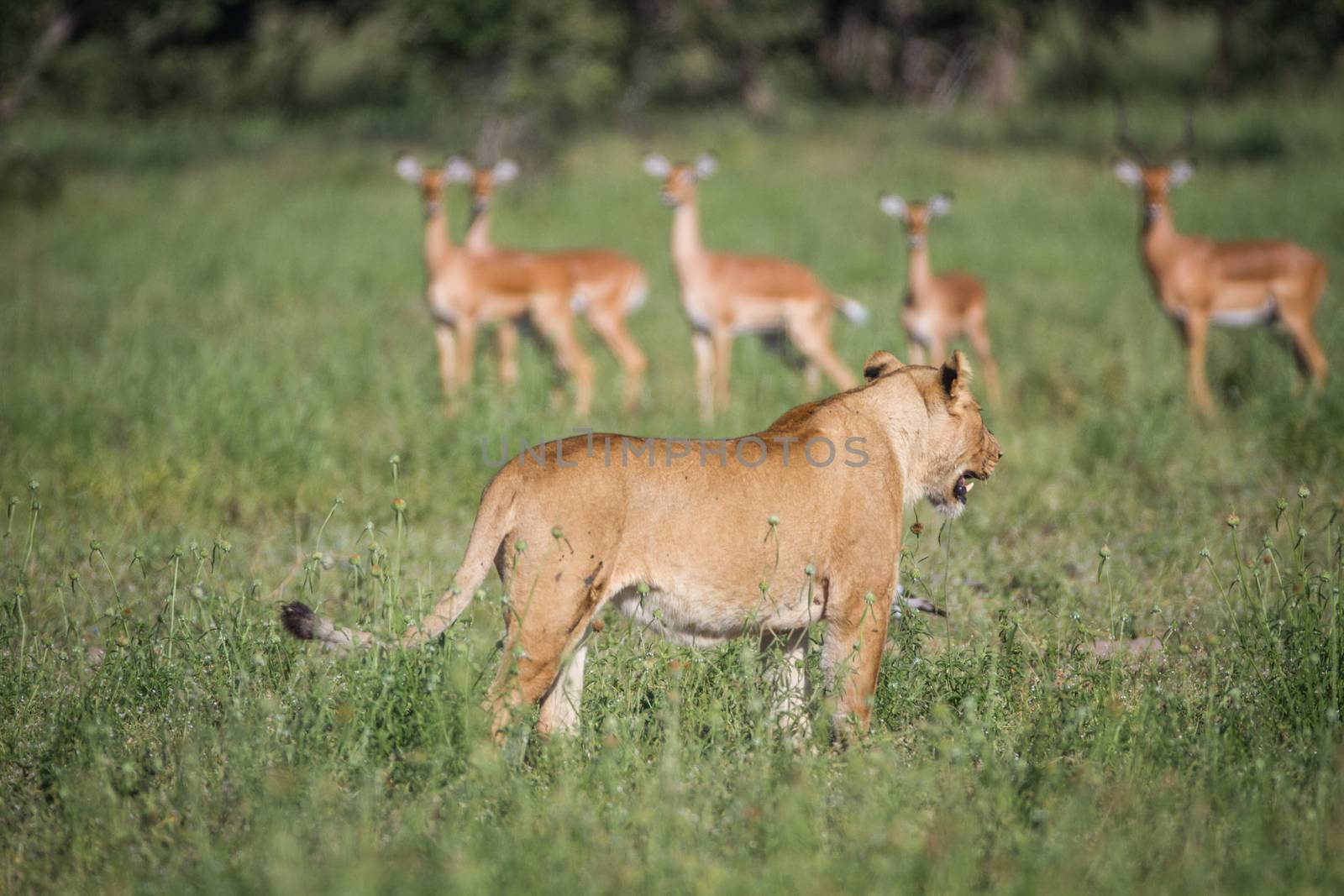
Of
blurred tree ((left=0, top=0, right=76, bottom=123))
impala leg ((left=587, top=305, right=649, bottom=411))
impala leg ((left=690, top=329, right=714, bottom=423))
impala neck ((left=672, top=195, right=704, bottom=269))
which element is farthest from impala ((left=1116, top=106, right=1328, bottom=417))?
blurred tree ((left=0, top=0, right=76, bottom=123))

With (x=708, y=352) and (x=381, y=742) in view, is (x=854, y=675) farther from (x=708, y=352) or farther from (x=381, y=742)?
(x=708, y=352)

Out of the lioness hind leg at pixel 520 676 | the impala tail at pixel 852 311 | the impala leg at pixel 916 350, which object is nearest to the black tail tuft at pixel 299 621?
the lioness hind leg at pixel 520 676

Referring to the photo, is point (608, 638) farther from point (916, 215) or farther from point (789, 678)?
point (916, 215)

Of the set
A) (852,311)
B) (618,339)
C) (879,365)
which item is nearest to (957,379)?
(879,365)

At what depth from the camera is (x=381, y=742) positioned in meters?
4.32

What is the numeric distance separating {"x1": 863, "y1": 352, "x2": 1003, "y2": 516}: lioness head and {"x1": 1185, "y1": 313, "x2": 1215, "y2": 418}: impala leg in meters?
5.69

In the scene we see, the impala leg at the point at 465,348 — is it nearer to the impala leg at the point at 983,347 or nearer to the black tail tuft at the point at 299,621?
the impala leg at the point at 983,347

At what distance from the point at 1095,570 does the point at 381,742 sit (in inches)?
162

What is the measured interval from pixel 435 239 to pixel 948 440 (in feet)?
29.7

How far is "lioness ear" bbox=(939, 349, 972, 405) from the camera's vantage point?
5.03 meters

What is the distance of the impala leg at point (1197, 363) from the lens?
10555mm

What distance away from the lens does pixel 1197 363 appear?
1141 centimetres

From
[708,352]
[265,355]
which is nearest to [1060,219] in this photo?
[708,352]

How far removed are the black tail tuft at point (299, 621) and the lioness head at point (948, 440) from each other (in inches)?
84.4
